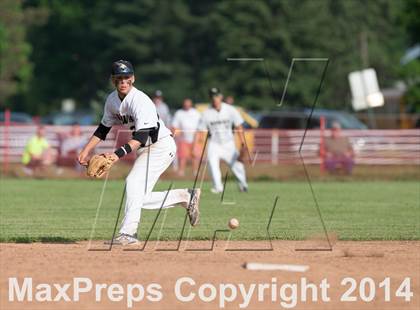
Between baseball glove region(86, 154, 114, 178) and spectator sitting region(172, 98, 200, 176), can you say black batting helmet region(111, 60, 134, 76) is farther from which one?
spectator sitting region(172, 98, 200, 176)

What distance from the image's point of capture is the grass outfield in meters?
14.8

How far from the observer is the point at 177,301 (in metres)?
9.21

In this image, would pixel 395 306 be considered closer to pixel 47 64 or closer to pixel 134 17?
pixel 134 17

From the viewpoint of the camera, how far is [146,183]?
12641 mm

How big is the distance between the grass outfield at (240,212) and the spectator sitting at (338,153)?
3.29 m

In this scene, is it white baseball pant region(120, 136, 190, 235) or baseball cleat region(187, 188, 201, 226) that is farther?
baseball cleat region(187, 188, 201, 226)

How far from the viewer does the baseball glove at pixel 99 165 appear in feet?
40.2

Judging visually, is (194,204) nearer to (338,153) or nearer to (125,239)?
(125,239)

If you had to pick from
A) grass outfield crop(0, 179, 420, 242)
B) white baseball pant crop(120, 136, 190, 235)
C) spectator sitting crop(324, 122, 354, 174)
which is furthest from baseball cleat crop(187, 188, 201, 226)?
spectator sitting crop(324, 122, 354, 174)

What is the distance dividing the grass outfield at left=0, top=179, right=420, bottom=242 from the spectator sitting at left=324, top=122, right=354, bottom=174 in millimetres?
3285

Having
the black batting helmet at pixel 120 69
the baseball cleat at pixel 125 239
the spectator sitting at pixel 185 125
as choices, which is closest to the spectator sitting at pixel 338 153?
the spectator sitting at pixel 185 125

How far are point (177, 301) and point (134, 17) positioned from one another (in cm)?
7431

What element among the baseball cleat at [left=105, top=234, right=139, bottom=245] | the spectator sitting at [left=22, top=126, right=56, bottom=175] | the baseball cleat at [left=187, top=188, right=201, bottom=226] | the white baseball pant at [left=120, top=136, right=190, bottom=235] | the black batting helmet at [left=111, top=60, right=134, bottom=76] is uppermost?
the black batting helmet at [left=111, top=60, right=134, bottom=76]

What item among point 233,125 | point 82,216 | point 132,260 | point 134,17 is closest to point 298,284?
point 132,260
